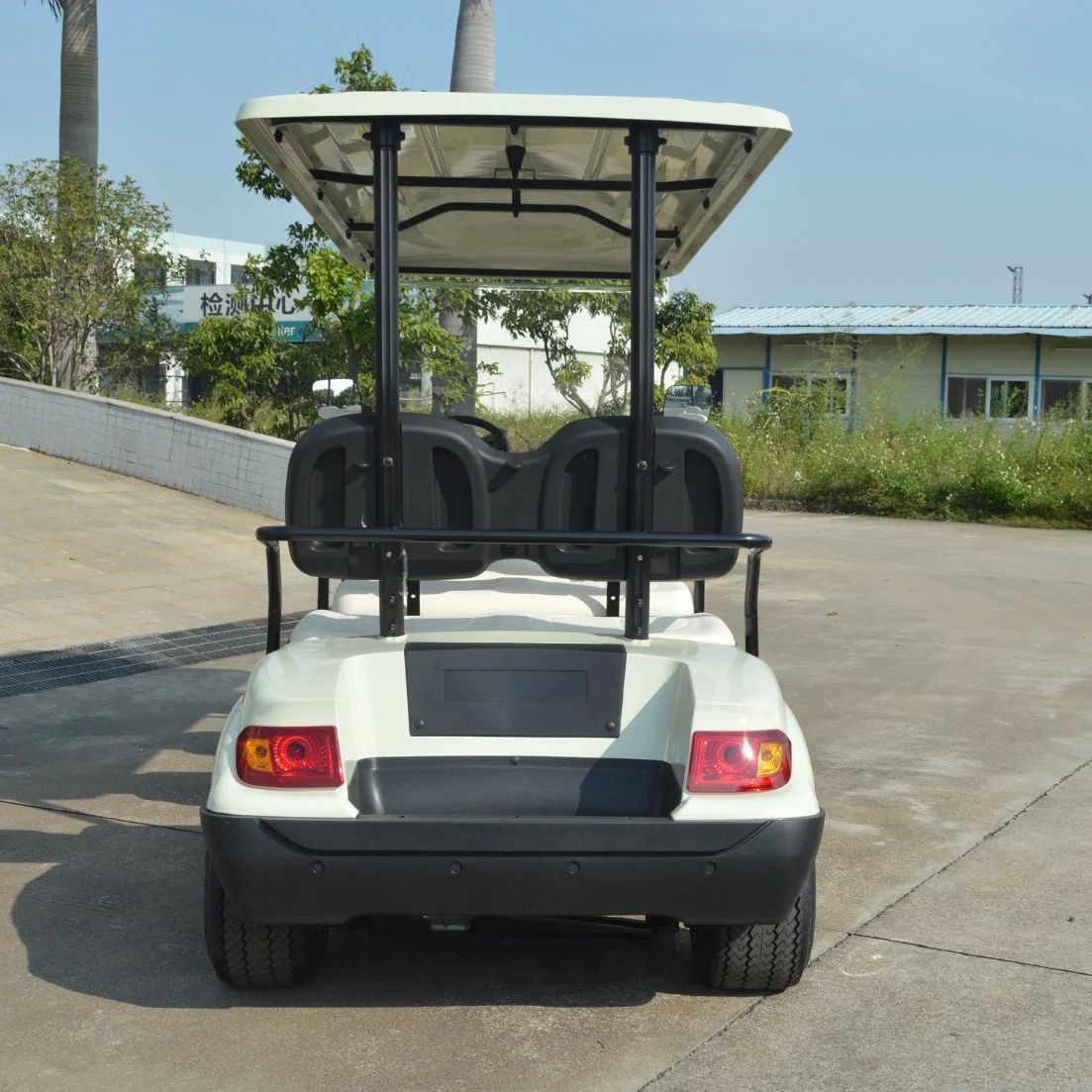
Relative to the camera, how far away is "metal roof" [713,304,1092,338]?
31.8m

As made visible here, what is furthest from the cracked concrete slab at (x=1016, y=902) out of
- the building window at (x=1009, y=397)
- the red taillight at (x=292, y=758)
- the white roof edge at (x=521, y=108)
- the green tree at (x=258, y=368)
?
the building window at (x=1009, y=397)

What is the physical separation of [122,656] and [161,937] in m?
4.21

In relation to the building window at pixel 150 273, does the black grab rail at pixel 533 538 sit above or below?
below

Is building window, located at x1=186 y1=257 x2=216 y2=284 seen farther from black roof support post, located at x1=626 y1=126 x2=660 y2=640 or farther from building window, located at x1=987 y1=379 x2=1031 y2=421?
building window, located at x1=987 y1=379 x2=1031 y2=421

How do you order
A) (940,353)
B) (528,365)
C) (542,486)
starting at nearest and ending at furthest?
(542,486)
(528,365)
(940,353)

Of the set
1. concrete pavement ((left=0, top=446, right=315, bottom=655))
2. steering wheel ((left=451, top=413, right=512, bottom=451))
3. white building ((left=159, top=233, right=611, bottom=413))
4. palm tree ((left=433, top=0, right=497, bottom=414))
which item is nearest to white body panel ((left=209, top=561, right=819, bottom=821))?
steering wheel ((left=451, top=413, right=512, bottom=451))

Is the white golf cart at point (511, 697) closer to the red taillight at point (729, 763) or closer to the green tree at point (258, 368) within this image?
the red taillight at point (729, 763)

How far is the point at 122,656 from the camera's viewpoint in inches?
310

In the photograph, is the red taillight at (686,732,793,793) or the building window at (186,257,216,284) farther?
the building window at (186,257,216,284)

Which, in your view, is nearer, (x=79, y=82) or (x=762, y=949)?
(x=762, y=949)

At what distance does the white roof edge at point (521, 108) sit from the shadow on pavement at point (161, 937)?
76.7 inches

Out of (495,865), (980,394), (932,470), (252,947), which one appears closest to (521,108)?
(495,865)

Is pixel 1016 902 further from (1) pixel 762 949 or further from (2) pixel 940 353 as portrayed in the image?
(2) pixel 940 353

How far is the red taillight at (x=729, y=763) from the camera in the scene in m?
3.18
